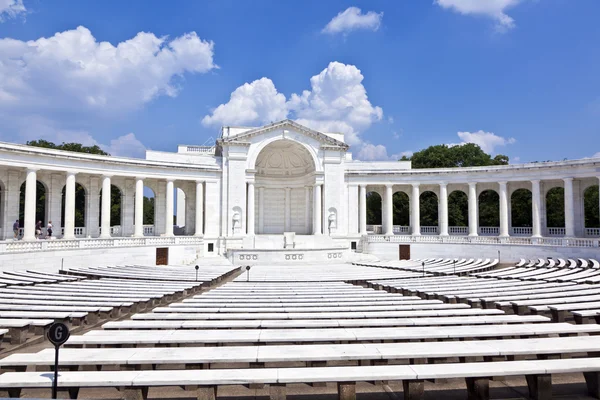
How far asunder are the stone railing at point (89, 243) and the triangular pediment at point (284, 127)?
594 inches

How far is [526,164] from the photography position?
51844mm

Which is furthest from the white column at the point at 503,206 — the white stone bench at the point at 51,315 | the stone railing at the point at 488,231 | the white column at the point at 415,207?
the white stone bench at the point at 51,315

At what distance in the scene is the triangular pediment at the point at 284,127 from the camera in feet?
185

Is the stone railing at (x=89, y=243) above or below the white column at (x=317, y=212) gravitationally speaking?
below

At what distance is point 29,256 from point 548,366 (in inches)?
1636

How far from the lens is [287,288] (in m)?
23.1

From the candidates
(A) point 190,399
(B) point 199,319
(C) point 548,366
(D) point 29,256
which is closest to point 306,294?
(B) point 199,319

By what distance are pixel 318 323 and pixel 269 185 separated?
52194mm

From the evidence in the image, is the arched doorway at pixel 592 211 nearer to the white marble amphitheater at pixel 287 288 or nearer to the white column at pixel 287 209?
the white marble amphitheater at pixel 287 288

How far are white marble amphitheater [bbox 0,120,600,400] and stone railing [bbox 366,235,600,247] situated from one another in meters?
0.24

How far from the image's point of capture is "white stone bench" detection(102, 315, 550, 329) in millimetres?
12391

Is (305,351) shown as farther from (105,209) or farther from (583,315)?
(105,209)

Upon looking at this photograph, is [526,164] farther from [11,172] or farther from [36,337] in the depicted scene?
[11,172]

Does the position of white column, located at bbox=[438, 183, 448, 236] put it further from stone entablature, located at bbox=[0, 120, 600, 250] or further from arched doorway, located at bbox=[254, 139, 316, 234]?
arched doorway, located at bbox=[254, 139, 316, 234]
